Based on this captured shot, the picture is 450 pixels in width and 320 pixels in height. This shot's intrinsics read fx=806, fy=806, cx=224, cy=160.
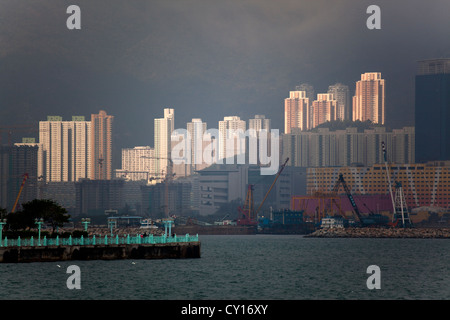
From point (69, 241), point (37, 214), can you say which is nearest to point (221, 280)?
point (69, 241)

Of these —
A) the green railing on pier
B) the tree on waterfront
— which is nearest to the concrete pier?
the green railing on pier

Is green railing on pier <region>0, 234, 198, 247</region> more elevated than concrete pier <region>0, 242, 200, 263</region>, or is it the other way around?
green railing on pier <region>0, 234, 198, 247</region>

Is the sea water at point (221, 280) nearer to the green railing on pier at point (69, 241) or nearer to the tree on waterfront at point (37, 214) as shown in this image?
the green railing on pier at point (69, 241)

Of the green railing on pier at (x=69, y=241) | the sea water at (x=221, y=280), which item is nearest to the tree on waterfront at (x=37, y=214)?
the green railing on pier at (x=69, y=241)

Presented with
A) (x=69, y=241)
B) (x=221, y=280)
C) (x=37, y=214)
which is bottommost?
(x=221, y=280)

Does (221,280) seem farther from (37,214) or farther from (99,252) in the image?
(37,214)

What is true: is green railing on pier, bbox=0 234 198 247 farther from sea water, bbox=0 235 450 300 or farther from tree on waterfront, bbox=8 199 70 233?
tree on waterfront, bbox=8 199 70 233

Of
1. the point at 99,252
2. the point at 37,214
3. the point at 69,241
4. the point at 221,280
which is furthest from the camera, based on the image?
the point at 37,214
